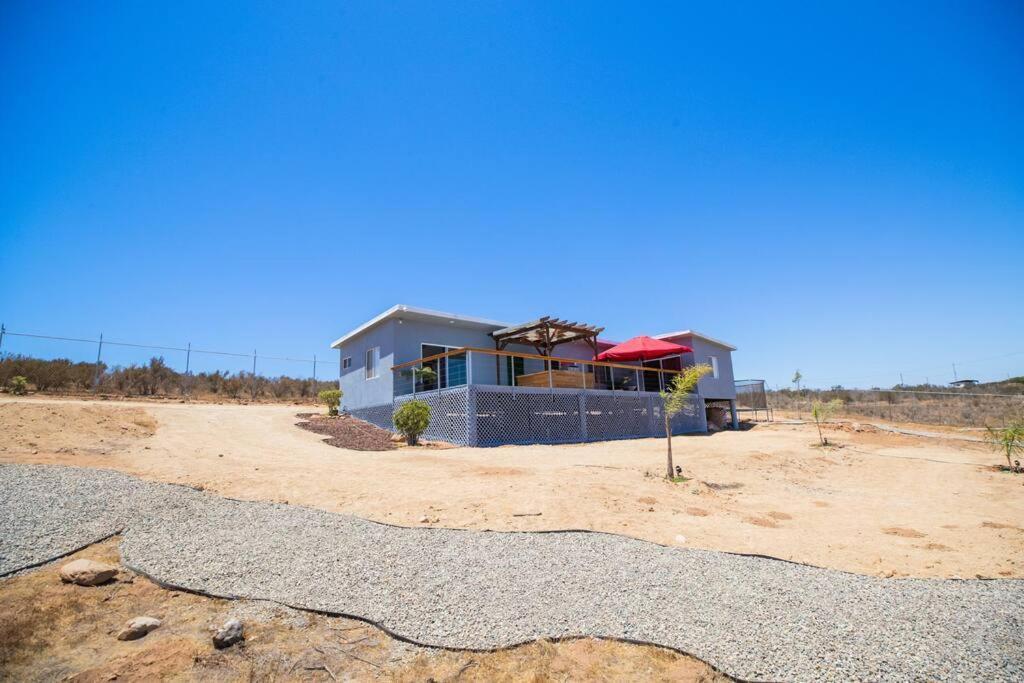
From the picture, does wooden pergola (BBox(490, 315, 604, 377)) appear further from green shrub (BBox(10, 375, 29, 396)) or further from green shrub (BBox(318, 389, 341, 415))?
green shrub (BBox(10, 375, 29, 396))

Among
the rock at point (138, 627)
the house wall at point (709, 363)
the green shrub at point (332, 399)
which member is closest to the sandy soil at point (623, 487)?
the rock at point (138, 627)

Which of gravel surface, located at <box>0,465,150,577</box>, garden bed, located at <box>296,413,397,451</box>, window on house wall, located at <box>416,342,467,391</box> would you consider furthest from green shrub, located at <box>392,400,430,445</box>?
gravel surface, located at <box>0,465,150,577</box>

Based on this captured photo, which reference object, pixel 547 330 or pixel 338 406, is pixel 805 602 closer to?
pixel 547 330

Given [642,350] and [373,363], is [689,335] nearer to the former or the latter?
[642,350]

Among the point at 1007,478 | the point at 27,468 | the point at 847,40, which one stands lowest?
the point at 1007,478

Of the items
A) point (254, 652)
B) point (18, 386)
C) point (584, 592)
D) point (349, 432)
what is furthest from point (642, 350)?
point (18, 386)

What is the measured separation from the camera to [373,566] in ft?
12.3

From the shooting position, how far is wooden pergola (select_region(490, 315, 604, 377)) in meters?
14.3

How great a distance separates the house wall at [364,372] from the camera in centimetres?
1493

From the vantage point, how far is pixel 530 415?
13.1 metres

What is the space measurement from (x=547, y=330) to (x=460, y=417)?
398 cm

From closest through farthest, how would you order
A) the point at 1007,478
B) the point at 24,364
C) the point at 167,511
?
the point at 167,511 → the point at 1007,478 → the point at 24,364

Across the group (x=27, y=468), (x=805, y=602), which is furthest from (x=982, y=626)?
(x=27, y=468)

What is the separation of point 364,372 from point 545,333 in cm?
673
